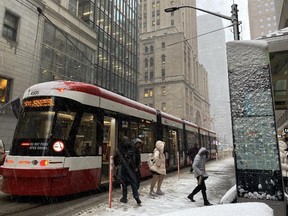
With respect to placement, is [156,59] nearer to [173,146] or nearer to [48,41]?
[48,41]

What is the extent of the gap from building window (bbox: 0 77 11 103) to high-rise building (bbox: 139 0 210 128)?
198 feet

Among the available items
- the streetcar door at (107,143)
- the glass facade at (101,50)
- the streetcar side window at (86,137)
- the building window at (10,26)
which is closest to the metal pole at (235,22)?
the streetcar door at (107,143)

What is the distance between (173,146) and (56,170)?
10.6 meters

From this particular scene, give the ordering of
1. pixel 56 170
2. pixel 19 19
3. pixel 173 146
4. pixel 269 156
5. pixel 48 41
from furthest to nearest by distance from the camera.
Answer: pixel 48 41, pixel 19 19, pixel 173 146, pixel 56 170, pixel 269 156

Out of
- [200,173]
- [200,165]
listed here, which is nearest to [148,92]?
[200,165]

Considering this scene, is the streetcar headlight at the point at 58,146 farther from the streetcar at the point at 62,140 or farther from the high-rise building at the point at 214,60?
the high-rise building at the point at 214,60

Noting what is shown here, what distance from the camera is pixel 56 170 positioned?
7.43 meters

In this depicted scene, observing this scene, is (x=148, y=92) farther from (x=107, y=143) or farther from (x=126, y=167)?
(x=126, y=167)

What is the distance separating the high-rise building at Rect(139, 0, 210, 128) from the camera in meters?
82.6

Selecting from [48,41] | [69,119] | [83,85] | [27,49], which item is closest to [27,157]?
[69,119]

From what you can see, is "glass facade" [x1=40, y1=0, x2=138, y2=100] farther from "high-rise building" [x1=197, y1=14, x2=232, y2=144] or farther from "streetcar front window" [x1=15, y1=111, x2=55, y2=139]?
"high-rise building" [x1=197, y1=14, x2=232, y2=144]

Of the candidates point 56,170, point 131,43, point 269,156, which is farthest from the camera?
point 131,43

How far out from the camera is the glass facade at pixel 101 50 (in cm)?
2557

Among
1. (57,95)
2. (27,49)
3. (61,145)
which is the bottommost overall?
(61,145)
